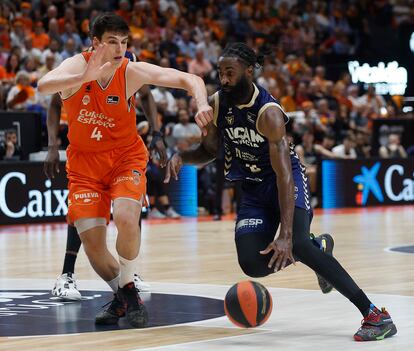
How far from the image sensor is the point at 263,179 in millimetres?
7055

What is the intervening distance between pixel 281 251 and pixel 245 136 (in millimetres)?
888

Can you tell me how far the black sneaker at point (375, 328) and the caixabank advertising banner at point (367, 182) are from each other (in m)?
14.3

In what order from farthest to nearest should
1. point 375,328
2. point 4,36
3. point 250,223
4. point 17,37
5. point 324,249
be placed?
point 17,37 < point 4,36 < point 324,249 < point 250,223 < point 375,328

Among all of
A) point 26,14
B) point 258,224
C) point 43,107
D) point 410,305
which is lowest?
point 410,305

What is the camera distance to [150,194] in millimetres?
18375

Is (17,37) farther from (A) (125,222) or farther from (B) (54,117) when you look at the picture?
(A) (125,222)

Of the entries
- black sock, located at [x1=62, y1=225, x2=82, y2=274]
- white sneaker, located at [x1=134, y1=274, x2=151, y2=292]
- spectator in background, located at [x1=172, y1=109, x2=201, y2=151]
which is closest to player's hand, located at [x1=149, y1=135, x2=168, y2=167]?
black sock, located at [x1=62, y1=225, x2=82, y2=274]

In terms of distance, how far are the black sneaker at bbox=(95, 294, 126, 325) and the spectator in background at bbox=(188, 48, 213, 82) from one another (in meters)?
14.5

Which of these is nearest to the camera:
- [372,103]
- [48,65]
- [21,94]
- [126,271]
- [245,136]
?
[245,136]

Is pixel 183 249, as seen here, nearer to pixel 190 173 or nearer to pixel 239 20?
pixel 190 173

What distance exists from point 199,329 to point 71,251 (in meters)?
2.05

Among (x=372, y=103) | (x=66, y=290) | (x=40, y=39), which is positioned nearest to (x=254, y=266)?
(x=66, y=290)

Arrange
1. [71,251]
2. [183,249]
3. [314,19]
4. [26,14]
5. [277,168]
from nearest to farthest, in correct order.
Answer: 1. [277,168]
2. [71,251]
3. [183,249]
4. [26,14]
5. [314,19]

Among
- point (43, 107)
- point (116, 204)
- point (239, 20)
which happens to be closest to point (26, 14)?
point (43, 107)
